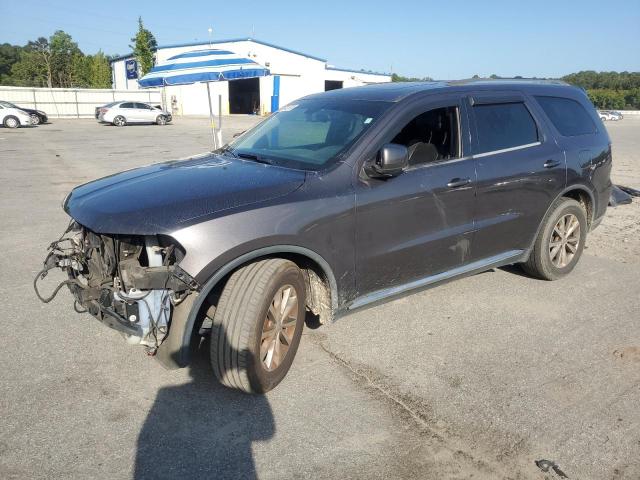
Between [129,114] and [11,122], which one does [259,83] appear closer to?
[129,114]

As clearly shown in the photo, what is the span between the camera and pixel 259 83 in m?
48.2

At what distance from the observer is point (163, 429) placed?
290cm

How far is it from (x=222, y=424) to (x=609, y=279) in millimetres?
4338

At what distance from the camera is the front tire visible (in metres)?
3.00

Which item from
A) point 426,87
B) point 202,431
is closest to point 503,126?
point 426,87

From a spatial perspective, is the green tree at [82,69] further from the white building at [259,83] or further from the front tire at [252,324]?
the front tire at [252,324]

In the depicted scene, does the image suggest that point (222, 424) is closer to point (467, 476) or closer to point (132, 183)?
point (467, 476)

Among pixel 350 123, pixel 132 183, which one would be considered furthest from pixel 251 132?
pixel 132 183

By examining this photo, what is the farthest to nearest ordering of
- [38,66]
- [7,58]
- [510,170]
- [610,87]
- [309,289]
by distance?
[610,87] → [7,58] → [38,66] → [510,170] → [309,289]

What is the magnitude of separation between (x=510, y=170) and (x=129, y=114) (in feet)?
102

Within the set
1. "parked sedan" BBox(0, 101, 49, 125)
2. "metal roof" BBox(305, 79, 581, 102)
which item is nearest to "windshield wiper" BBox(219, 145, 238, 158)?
"metal roof" BBox(305, 79, 581, 102)

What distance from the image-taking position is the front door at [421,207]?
11.7 feet

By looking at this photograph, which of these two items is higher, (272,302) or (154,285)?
(154,285)

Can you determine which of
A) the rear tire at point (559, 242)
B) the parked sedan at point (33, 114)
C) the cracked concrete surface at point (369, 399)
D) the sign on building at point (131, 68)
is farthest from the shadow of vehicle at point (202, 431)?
the sign on building at point (131, 68)
